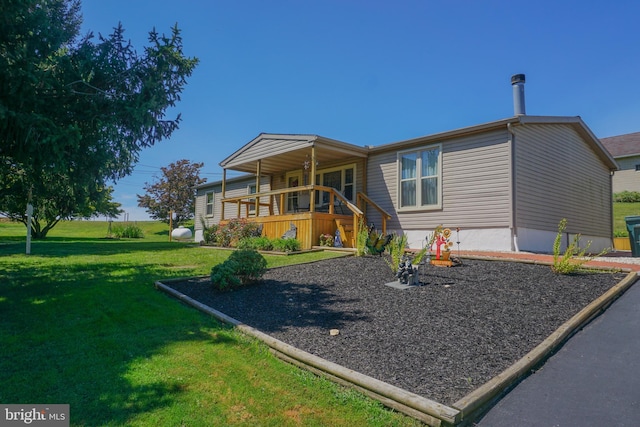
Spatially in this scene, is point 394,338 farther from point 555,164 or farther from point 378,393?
point 555,164

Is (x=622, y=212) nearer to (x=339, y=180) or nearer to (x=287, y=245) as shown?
(x=339, y=180)

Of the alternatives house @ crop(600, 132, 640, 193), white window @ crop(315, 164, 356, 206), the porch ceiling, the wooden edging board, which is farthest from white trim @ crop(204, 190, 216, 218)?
house @ crop(600, 132, 640, 193)

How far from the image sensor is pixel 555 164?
1120cm

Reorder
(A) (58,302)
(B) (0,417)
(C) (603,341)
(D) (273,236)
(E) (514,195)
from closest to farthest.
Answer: (B) (0,417)
(C) (603,341)
(A) (58,302)
(E) (514,195)
(D) (273,236)

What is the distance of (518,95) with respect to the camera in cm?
1103

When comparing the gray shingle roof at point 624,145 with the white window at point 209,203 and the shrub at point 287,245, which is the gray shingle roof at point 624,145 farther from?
the white window at point 209,203

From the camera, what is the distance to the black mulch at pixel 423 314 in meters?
3.28

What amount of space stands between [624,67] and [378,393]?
12.5m

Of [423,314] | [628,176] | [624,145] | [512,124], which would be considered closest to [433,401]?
[423,314]

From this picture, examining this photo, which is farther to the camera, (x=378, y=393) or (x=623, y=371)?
(x=623, y=371)

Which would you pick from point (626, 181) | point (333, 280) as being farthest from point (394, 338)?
point (626, 181)

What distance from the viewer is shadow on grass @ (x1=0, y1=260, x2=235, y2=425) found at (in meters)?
2.74

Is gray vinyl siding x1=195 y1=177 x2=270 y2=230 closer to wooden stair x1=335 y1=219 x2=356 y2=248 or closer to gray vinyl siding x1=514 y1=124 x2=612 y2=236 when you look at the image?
wooden stair x1=335 y1=219 x2=356 y2=248

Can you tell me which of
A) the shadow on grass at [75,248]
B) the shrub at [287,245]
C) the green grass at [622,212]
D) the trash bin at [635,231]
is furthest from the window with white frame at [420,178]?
the green grass at [622,212]
